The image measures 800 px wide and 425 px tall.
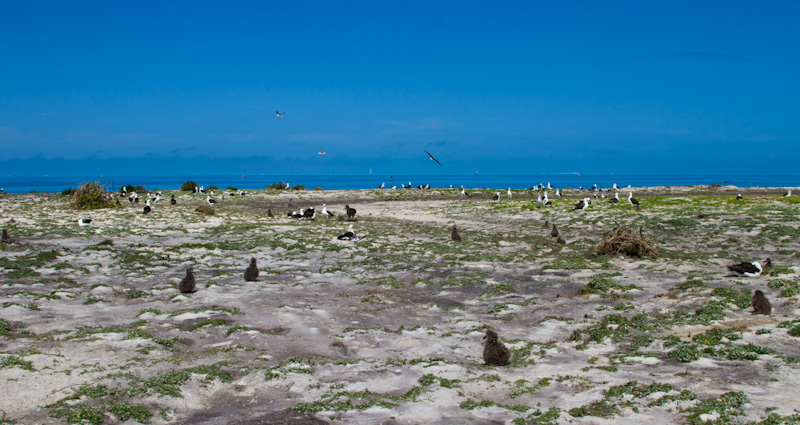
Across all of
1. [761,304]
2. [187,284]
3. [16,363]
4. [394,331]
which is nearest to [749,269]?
[761,304]

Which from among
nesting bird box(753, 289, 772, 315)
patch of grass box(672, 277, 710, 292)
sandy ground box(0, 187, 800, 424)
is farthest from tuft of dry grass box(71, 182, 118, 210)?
nesting bird box(753, 289, 772, 315)

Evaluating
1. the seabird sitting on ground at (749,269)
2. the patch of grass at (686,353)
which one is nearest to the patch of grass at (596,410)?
the patch of grass at (686,353)

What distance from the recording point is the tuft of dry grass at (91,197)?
32.9m

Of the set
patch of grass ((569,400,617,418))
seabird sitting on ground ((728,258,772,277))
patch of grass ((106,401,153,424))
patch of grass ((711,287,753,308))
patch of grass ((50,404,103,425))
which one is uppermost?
seabird sitting on ground ((728,258,772,277))

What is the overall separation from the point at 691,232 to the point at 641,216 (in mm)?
4900

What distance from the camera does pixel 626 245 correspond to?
17844mm

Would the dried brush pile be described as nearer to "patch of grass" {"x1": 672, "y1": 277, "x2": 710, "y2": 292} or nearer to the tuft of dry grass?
"patch of grass" {"x1": 672, "y1": 277, "x2": 710, "y2": 292}

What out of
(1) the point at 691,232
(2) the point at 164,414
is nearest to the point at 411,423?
(2) the point at 164,414

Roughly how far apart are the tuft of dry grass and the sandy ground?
11.7 m

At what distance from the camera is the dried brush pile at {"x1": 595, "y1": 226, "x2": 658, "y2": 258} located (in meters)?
17.8

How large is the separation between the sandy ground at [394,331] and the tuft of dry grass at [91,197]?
11723mm

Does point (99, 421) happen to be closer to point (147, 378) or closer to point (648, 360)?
point (147, 378)

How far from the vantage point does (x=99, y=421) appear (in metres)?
6.68

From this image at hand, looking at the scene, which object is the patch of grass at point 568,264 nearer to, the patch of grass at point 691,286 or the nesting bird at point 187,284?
the patch of grass at point 691,286
